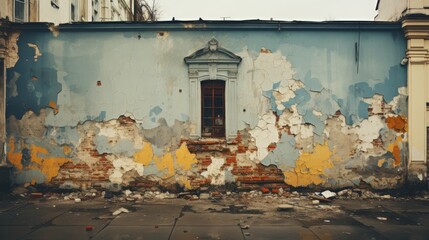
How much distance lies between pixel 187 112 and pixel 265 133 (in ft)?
6.87

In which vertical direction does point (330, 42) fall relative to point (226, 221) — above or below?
above

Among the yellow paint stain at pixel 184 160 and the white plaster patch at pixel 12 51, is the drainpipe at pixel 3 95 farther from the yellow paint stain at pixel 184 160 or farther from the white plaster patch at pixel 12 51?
the yellow paint stain at pixel 184 160

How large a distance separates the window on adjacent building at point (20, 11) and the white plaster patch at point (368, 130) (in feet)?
37.4

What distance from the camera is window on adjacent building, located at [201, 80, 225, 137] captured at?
29.8 feet

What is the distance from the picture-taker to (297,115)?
8.98m

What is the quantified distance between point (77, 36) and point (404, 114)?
8.74 metres

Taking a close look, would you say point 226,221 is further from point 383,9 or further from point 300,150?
point 383,9

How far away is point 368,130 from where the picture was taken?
9008 mm

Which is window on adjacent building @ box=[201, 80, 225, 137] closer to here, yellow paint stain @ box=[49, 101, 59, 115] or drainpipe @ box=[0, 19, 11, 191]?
yellow paint stain @ box=[49, 101, 59, 115]

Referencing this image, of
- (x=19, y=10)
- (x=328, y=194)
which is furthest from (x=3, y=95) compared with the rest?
(x=328, y=194)

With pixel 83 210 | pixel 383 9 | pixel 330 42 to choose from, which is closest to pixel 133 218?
pixel 83 210

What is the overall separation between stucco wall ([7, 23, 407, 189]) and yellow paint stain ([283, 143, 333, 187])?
0.03m

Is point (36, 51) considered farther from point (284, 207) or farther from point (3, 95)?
point (284, 207)

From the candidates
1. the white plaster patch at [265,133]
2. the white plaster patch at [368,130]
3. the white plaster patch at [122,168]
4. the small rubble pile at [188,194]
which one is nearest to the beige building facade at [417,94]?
the white plaster patch at [368,130]
